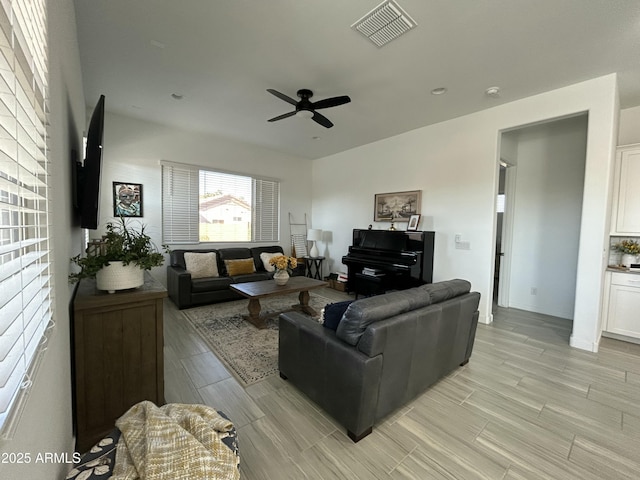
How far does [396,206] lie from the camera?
479 centimetres

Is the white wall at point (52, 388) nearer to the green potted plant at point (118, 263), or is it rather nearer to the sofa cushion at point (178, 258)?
the green potted plant at point (118, 263)

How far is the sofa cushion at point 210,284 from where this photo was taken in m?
4.13

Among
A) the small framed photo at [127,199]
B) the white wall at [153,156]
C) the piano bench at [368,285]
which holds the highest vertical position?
the white wall at [153,156]

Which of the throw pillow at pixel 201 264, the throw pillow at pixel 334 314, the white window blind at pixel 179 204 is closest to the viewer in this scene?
the throw pillow at pixel 334 314

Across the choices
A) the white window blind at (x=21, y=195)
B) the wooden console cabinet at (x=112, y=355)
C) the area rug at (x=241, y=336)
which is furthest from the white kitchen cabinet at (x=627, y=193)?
the white window blind at (x=21, y=195)

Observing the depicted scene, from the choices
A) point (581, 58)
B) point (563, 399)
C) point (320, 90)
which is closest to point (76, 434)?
point (563, 399)

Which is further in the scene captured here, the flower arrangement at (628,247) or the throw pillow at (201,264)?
the throw pillow at (201,264)

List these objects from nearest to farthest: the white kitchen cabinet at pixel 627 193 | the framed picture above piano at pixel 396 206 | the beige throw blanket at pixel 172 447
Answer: the beige throw blanket at pixel 172 447, the white kitchen cabinet at pixel 627 193, the framed picture above piano at pixel 396 206

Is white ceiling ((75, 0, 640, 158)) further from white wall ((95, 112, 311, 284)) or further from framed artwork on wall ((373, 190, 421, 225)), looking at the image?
framed artwork on wall ((373, 190, 421, 225))

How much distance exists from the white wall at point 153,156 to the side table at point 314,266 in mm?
1890

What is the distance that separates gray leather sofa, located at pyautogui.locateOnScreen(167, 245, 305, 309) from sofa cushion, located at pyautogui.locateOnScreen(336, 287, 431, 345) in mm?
2943

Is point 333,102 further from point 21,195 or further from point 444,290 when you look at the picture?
point 21,195

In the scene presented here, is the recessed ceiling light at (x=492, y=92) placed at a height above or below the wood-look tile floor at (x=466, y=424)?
above

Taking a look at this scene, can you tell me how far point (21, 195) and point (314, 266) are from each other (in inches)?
227
